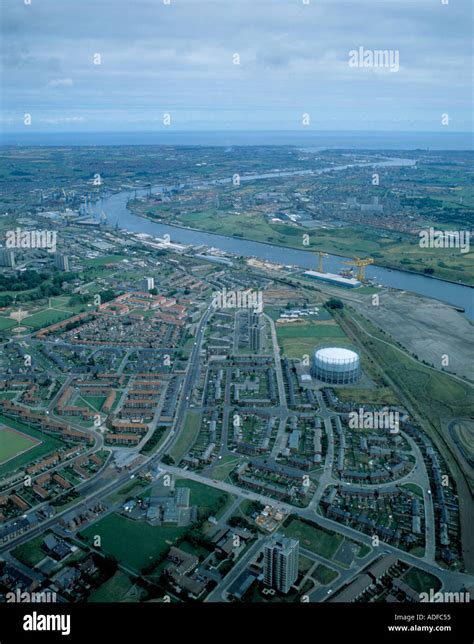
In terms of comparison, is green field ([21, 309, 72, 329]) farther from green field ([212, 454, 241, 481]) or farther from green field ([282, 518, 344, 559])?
green field ([282, 518, 344, 559])

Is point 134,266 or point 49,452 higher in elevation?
point 134,266

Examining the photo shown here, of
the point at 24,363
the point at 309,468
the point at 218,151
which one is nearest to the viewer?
the point at 309,468

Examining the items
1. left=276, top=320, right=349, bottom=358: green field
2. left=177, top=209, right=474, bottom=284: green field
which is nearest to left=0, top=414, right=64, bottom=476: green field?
left=276, top=320, right=349, bottom=358: green field

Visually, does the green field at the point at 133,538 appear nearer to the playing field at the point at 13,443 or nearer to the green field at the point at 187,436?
the green field at the point at 187,436

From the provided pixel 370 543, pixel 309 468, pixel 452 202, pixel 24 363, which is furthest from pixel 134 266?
pixel 452 202

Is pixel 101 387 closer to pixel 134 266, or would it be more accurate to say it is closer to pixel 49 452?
pixel 49 452
